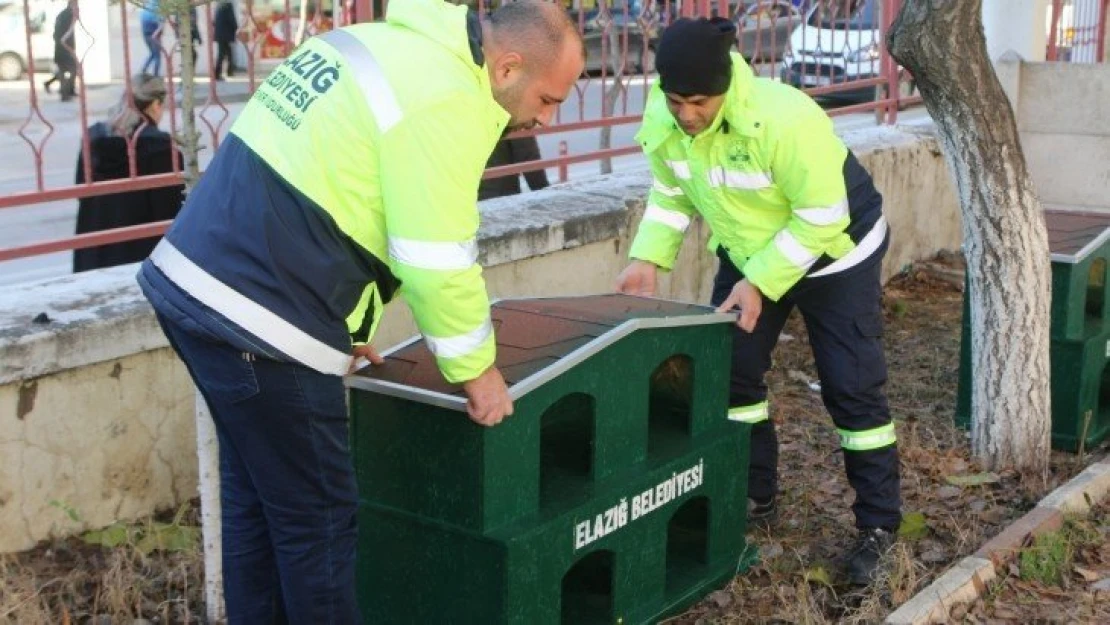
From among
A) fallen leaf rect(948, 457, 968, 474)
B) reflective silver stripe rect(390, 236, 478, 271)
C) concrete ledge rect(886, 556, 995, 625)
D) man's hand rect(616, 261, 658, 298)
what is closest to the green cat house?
man's hand rect(616, 261, 658, 298)

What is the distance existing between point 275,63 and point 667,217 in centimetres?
151

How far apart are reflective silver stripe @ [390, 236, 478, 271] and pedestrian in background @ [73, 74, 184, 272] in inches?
84.9

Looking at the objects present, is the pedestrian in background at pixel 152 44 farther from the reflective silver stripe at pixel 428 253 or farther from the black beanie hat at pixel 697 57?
the reflective silver stripe at pixel 428 253

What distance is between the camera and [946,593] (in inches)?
159

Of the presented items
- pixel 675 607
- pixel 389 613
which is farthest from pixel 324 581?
pixel 675 607

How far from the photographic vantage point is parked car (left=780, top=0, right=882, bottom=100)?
25.1 feet

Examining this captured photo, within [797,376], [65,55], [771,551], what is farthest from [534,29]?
[797,376]

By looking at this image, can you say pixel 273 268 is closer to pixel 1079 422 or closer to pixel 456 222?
pixel 456 222

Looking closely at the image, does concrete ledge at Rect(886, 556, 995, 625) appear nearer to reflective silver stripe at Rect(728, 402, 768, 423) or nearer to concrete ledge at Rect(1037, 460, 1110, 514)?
concrete ledge at Rect(1037, 460, 1110, 514)

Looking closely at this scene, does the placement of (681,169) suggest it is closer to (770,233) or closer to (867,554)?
(770,233)

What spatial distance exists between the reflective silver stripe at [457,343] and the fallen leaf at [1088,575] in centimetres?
224

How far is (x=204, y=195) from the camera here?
3084 millimetres

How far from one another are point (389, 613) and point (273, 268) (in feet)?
3.52

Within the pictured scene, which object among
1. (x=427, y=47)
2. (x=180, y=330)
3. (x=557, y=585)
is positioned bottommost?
(x=557, y=585)
